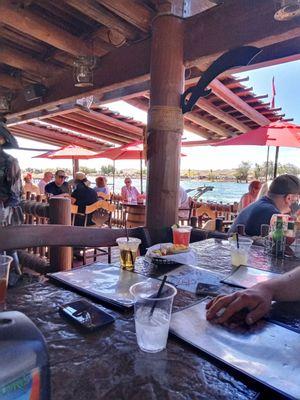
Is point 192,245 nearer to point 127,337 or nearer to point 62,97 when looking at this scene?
point 127,337

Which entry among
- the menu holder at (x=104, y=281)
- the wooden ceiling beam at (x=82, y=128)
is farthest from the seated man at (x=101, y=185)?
the menu holder at (x=104, y=281)

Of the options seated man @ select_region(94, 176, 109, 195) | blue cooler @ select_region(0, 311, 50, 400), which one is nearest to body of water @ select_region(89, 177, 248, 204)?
seated man @ select_region(94, 176, 109, 195)

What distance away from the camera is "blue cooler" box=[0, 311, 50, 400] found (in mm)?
477

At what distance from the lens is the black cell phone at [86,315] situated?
955mm

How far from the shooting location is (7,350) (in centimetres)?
49

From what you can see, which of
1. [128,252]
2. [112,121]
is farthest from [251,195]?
[128,252]

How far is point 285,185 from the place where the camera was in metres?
3.00

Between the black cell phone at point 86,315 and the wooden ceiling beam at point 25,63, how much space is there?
116 inches

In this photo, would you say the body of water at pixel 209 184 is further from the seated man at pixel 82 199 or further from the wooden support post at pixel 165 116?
the wooden support post at pixel 165 116

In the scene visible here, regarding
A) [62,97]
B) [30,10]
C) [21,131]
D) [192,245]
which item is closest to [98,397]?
[192,245]

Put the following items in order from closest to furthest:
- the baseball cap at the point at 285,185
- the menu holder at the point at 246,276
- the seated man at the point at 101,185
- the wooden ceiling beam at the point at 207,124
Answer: the menu holder at the point at 246,276
the baseball cap at the point at 285,185
the wooden ceiling beam at the point at 207,124
the seated man at the point at 101,185

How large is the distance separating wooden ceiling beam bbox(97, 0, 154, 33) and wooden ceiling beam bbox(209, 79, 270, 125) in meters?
1.13

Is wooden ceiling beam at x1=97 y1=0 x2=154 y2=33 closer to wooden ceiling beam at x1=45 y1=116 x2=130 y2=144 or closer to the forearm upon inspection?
the forearm

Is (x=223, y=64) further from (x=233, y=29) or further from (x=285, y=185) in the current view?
(x=285, y=185)
